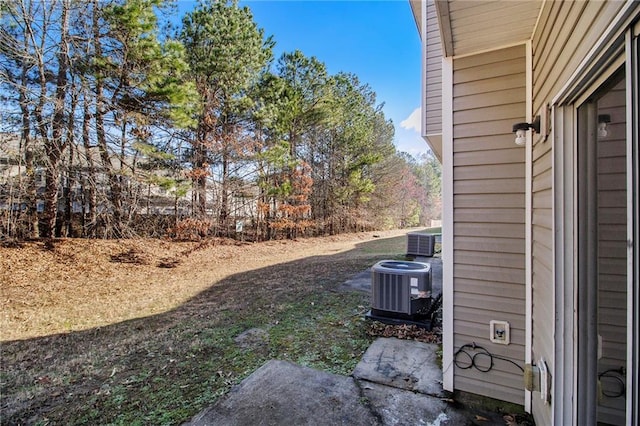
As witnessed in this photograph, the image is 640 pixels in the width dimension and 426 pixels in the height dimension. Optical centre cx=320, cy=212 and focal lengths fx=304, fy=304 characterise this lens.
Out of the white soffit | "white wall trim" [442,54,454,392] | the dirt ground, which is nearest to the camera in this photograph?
the white soffit

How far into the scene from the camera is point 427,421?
74.4 inches

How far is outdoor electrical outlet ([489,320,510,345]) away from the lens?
2.02 metres

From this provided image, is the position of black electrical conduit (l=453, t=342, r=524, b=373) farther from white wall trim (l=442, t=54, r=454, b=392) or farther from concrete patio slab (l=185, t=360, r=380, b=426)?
concrete patio slab (l=185, t=360, r=380, b=426)

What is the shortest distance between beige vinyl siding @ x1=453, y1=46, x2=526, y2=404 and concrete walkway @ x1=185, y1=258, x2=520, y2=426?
242 millimetres

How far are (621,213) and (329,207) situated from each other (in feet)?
45.9

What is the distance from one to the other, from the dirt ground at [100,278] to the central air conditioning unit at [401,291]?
9.89 feet

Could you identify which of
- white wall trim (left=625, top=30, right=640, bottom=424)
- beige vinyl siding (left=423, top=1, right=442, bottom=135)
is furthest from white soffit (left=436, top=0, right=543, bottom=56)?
beige vinyl siding (left=423, top=1, right=442, bottom=135)

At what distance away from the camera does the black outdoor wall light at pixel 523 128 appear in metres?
1.74

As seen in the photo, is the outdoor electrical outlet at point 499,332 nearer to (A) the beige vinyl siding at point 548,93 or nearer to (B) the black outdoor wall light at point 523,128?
(A) the beige vinyl siding at point 548,93

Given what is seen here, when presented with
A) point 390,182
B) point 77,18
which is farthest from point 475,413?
point 390,182

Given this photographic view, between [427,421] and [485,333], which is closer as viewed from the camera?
[427,421]

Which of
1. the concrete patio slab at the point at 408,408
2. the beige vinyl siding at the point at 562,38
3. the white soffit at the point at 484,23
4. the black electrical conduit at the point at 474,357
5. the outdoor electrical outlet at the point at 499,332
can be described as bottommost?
the concrete patio slab at the point at 408,408

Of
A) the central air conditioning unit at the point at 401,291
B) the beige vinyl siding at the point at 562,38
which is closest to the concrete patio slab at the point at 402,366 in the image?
the central air conditioning unit at the point at 401,291

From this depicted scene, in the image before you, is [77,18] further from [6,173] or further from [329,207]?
[329,207]
